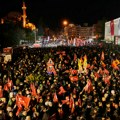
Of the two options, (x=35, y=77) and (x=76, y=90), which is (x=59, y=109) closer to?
(x=76, y=90)

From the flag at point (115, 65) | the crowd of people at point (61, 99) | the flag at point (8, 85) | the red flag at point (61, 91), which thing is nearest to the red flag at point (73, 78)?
the crowd of people at point (61, 99)

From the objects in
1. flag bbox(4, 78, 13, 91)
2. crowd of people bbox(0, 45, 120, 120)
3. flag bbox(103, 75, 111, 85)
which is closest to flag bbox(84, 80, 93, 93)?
crowd of people bbox(0, 45, 120, 120)

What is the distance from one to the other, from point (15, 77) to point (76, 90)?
3587 mm

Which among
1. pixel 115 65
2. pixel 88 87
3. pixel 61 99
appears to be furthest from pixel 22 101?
pixel 115 65

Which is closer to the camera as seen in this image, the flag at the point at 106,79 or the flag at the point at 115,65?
the flag at the point at 106,79

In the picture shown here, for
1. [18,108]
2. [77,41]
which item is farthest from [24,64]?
[77,41]

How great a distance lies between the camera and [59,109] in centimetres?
985

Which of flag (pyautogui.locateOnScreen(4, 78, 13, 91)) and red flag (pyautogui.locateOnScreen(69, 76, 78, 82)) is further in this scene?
red flag (pyautogui.locateOnScreen(69, 76, 78, 82))

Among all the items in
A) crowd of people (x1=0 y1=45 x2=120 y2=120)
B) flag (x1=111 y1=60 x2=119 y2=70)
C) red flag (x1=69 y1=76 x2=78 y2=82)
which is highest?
flag (x1=111 y1=60 x2=119 y2=70)

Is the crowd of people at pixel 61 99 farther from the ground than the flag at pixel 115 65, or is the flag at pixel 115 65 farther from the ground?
the flag at pixel 115 65

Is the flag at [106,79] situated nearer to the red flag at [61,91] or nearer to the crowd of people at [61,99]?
the crowd of people at [61,99]

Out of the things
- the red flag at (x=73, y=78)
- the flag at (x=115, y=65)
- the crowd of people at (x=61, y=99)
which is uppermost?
the flag at (x=115, y=65)

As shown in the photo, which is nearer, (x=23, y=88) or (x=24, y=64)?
(x=23, y=88)

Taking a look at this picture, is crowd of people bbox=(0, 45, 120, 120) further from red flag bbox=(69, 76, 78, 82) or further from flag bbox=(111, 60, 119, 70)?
flag bbox=(111, 60, 119, 70)
